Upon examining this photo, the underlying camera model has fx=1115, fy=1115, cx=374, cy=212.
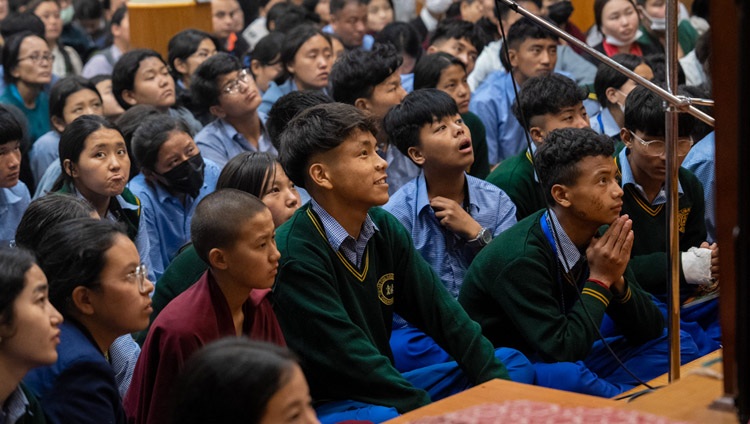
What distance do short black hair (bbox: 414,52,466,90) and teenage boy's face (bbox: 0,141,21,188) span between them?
189cm

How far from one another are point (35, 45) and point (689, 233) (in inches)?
150

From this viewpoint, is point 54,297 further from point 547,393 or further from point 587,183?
point 587,183

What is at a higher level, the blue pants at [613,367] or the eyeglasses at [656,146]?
the eyeglasses at [656,146]

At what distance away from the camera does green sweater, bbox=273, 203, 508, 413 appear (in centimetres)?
→ 262

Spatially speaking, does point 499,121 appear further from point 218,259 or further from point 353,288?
point 218,259

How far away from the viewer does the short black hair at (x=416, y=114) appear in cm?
372

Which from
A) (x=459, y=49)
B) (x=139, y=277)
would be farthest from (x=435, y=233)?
(x=459, y=49)

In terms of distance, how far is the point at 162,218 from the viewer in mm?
4008

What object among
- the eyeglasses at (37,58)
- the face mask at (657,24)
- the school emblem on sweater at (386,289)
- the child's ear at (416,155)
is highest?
the eyeglasses at (37,58)

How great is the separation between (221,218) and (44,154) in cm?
245

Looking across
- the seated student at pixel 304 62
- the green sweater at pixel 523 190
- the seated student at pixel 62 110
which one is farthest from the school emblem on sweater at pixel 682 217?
the seated student at pixel 62 110

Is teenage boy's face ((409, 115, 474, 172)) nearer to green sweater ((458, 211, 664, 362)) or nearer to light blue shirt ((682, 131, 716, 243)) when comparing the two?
green sweater ((458, 211, 664, 362))

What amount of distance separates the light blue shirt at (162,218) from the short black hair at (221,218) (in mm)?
1383

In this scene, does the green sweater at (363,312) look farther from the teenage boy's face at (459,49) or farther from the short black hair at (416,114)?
the teenage boy's face at (459,49)
